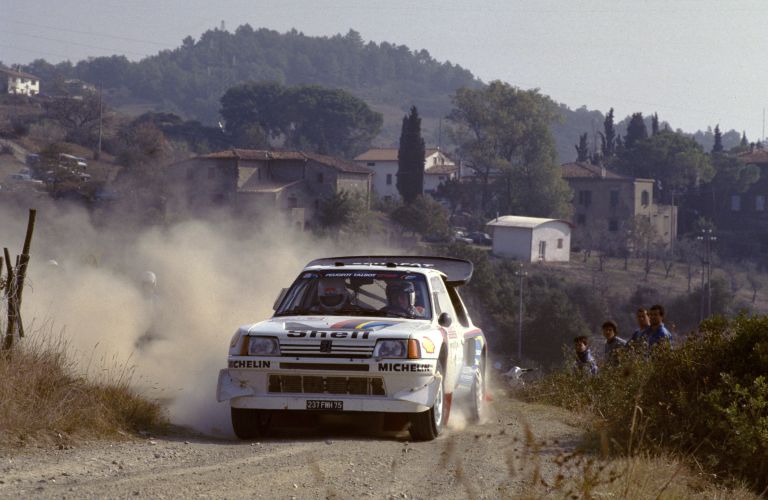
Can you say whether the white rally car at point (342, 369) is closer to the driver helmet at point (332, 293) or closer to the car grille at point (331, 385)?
the car grille at point (331, 385)

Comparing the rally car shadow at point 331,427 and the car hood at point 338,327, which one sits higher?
the car hood at point 338,327

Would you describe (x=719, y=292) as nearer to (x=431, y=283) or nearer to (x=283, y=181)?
(x=283, y=181)

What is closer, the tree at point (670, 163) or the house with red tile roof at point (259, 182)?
the house with red tile roof at point (259, 182)

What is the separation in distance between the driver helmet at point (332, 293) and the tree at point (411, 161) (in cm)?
10045

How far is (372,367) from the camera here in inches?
388

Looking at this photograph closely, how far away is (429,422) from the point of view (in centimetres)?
1009

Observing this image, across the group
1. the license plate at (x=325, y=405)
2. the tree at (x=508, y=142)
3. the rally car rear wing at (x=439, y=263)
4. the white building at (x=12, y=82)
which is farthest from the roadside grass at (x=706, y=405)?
the white building at (x=12, y=82)

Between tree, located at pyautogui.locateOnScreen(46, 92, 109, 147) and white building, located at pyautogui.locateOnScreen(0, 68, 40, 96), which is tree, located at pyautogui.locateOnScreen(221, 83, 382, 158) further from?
white building, located at pyautogui.locateOnScreen(0, 68, 40, 96)

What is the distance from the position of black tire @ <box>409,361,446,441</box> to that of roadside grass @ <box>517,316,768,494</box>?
148 cm

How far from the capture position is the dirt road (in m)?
7.56

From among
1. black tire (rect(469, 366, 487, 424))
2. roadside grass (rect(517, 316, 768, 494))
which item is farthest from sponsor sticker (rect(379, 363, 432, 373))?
black tire (rect(469, 366, 487, 424))

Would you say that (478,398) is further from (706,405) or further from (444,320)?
(706,405)

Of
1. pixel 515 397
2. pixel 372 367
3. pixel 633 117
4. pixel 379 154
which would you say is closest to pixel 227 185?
pixel 379 154

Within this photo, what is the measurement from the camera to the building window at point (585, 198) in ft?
409
